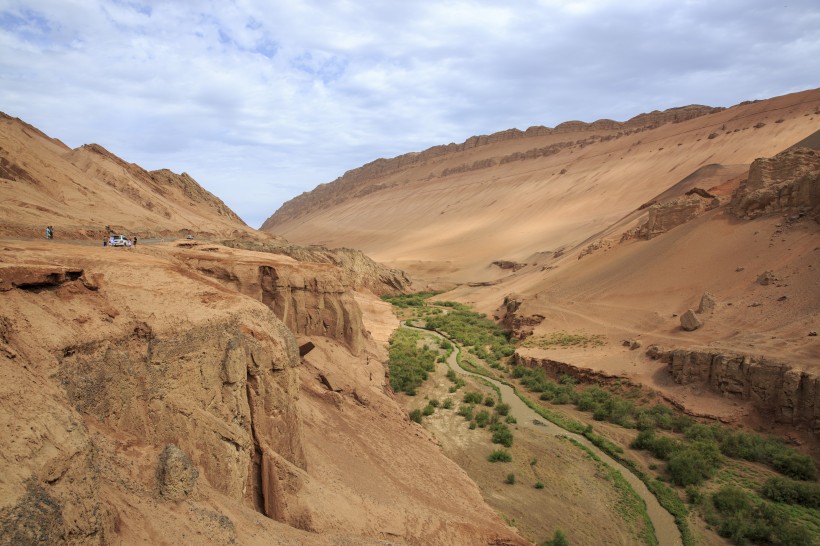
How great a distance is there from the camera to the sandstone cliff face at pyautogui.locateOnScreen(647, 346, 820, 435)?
49.9 ft

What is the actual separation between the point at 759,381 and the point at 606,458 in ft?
18.5

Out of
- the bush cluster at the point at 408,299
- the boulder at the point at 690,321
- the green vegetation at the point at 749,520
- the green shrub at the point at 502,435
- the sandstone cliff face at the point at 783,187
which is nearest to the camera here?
the green vegetation at the point at 749,520

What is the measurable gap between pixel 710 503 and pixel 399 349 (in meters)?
14.3

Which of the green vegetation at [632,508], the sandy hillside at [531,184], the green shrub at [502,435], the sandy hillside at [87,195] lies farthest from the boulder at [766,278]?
the sandy hillside at [87,195]

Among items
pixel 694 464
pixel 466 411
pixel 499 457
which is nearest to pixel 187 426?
pixel 499 457

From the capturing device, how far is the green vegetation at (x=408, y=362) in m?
20.2

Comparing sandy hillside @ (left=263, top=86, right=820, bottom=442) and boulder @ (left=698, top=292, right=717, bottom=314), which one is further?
boulder @ (left=698, top=292, right=717, bottom=314)

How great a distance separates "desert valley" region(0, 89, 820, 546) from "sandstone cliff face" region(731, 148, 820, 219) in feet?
0.39

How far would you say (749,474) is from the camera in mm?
13984

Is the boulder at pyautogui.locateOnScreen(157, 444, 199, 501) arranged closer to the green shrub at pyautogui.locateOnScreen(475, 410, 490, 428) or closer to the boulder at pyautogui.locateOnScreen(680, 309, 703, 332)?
the green shrub at pyautogui.locateOnScreen(475, 410, 490, 428)

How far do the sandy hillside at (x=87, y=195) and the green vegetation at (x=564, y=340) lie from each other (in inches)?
863

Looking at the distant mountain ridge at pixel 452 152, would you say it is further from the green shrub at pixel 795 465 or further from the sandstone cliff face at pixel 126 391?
the sandstone cliff face at pixel 126 391

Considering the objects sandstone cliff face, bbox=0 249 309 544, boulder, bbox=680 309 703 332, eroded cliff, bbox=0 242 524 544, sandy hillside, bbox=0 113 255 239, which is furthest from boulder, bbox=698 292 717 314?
sandy hillside, bbox=0 113 255 239

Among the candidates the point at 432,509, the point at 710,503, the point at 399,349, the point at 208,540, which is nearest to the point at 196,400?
the point at 208,540
